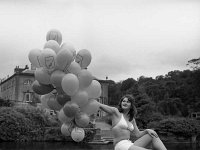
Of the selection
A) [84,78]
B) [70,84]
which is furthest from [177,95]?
[70,84]

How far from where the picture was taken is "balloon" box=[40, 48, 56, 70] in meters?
5.31

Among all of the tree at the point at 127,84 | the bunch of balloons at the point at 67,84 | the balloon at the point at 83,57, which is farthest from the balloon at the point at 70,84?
the tree at the point at 127,84

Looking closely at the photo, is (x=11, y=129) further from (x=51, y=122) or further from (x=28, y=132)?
(x=51, y=122)

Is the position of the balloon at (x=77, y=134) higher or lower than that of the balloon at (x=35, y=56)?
lower

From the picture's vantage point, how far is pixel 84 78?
550 cm

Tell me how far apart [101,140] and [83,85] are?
22533 mm

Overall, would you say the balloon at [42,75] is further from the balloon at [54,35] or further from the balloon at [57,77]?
the balloon at [54,35]

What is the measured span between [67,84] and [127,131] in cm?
113

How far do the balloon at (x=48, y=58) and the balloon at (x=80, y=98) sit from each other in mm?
572

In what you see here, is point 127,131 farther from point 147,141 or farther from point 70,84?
point 70,84

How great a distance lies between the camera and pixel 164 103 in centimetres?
4147

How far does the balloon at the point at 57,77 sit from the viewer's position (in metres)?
5.34

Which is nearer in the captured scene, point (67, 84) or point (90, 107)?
point (67, 84)

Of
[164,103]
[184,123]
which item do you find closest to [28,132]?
[184,123]
